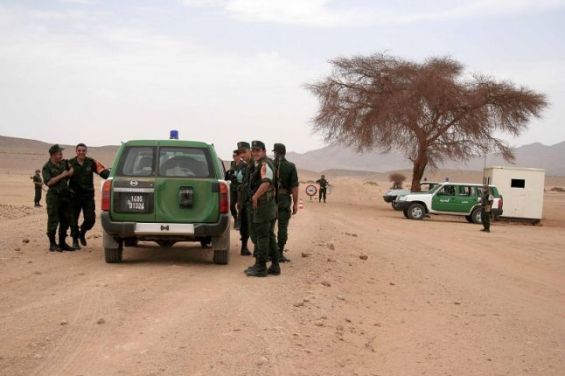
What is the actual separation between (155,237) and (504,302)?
15.8 feet

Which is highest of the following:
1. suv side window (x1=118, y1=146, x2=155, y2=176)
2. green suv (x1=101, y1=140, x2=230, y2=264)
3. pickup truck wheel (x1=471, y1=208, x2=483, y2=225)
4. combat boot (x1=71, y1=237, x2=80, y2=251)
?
suv side window (x1=118, y1=146, x2=155, y2=176)

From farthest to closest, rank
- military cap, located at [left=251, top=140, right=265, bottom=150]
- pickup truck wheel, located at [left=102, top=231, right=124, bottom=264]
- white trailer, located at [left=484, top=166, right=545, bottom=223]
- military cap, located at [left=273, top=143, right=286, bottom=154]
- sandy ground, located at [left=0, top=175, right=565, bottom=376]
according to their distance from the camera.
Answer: white trailer, located at [left=484, top=166, right=545, bottom=223] → military cap, located at [left=273, top=143, right=286, bottom=154] → pickup truck wheel, located at [left=102, top=231, right=124, bottom=264] → military cap, located at [left=251, top=140, right=265, bottom=150] → sandy ground, located at [left=0, top=175, right=565, bottom=376]

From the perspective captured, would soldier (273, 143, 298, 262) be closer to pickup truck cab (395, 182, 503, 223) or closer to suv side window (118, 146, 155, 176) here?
suv side window (118, 146, 155, 176)

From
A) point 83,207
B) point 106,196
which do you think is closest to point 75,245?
point 83,207

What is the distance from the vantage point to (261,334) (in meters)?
5.83

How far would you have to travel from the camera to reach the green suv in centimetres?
905

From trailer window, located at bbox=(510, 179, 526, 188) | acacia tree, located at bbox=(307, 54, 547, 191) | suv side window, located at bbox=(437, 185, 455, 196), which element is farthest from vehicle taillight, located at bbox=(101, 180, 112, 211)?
acacia tree, located at bbox=(307, 54, 547, 191)

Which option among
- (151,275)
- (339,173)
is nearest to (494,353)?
(151,275)

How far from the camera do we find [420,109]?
36688 millimetres

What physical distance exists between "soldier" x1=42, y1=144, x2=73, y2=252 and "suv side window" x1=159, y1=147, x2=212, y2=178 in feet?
6.69

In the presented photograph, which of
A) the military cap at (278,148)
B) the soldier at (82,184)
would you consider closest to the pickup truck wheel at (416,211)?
the soldier at (82,184)

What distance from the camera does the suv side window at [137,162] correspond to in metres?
9.34

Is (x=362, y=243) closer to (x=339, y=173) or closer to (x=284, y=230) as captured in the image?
(x=284, y=230)

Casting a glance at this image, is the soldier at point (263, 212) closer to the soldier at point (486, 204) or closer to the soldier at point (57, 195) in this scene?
the soldier at point (57, 195)
